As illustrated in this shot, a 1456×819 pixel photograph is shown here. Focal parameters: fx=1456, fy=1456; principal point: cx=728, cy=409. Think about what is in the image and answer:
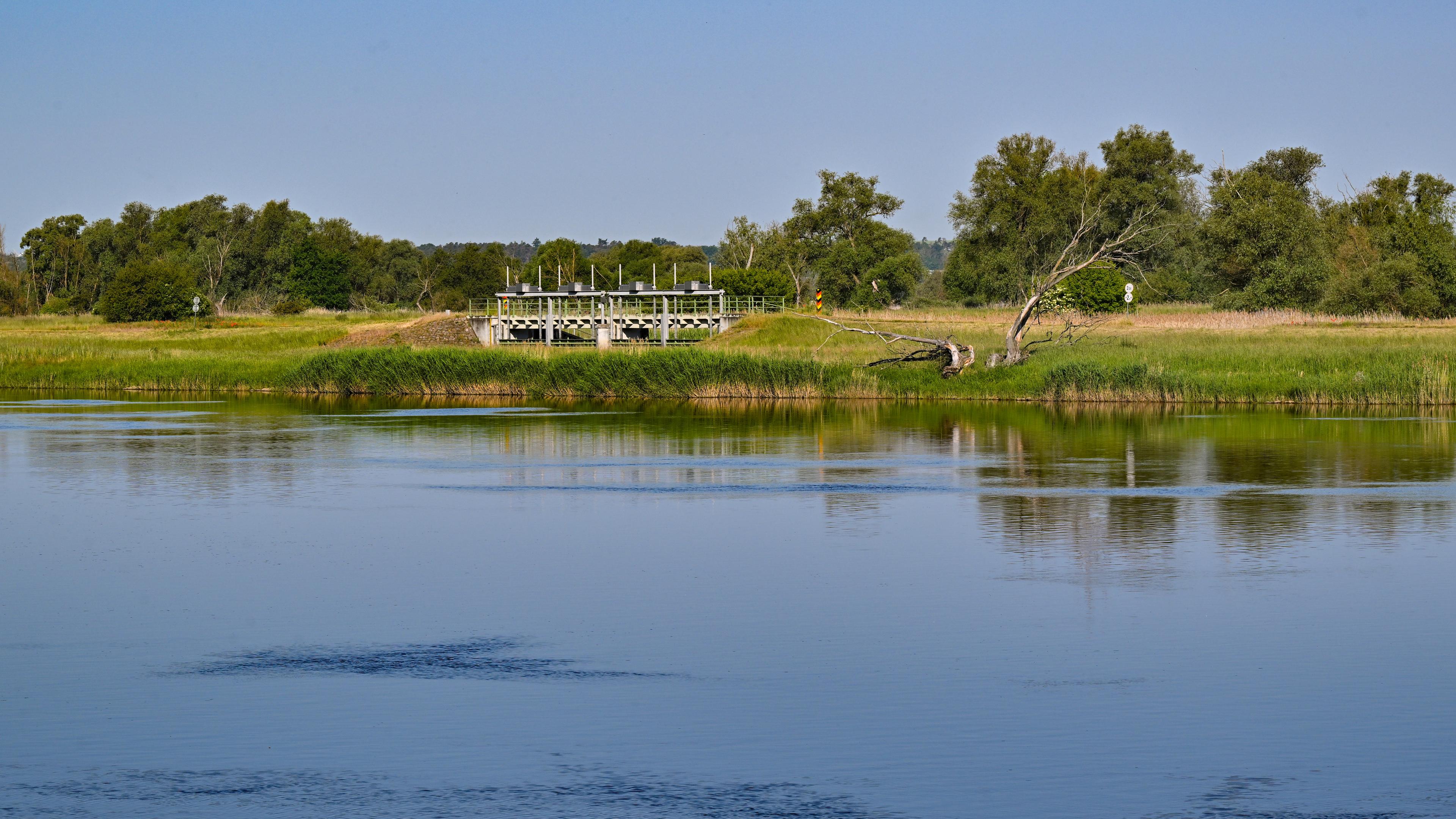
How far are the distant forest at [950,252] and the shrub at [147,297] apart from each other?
0.19 metres

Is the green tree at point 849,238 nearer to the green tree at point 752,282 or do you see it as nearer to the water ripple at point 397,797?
the green tree at point 752,282

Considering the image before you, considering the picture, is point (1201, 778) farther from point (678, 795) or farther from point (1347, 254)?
point (1347, 254)

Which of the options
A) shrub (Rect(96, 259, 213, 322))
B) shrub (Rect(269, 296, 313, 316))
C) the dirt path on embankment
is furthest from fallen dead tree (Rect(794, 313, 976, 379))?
shrub (Rect(269, 296, 313, 316))

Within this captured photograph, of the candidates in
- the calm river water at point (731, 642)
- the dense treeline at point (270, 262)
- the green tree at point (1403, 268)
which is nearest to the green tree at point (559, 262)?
the dense treeline at point (270, 262)

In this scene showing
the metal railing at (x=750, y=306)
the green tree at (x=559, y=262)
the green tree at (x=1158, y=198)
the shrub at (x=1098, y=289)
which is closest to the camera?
the metal railing at (x=750, y=306)

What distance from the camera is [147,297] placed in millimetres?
99125

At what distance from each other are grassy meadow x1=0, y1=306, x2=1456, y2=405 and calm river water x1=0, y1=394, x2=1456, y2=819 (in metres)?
19.4

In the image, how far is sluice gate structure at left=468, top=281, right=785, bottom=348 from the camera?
78.7 meters

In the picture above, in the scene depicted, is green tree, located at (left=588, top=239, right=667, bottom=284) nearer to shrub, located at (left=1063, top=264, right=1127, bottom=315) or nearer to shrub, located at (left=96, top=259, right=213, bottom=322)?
shrub, located at (left=96, top=259, right=213, bottom=322)

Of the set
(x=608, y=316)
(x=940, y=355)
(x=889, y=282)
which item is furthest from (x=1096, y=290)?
(x=940, y=355)

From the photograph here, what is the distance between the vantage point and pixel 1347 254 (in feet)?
273

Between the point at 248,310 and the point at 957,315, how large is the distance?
64533 millimetres

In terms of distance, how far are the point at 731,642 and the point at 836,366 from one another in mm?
39128

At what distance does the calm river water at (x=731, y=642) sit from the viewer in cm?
920
